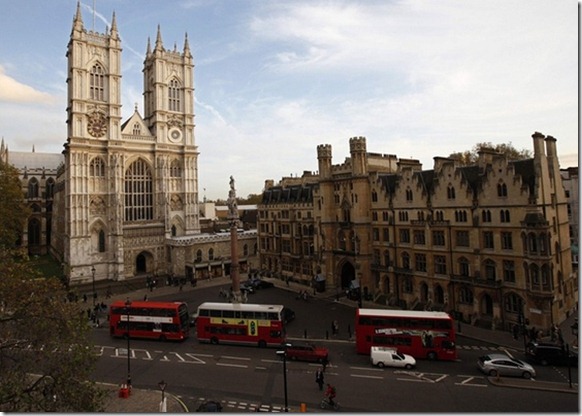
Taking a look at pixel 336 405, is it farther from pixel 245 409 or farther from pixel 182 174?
pixel 182 174

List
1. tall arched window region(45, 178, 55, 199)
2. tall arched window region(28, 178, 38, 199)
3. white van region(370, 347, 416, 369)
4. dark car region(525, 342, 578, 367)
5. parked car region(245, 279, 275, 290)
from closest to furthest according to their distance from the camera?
dark car region(525, 342, 578, 367) → white van region(370, 347, 416, 369) → parked car region(245, 279, 275, 290) → tall arched window region(28, 178, 38, 199) → tall arched window region(45, 178, 55, 199)

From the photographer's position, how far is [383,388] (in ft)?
71.3

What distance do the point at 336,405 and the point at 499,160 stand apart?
909 inches

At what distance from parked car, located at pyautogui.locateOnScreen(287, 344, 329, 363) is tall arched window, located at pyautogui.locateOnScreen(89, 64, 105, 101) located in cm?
5233

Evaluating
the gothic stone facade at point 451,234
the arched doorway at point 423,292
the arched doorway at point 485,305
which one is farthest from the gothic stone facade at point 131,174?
the arched doorway at point 485,305

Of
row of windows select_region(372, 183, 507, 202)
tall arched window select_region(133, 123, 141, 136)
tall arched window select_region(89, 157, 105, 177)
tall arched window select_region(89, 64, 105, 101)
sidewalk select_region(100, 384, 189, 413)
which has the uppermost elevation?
tall arched window select_region(89, 64, 105, 101)

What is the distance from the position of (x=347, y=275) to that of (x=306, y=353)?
2138cm

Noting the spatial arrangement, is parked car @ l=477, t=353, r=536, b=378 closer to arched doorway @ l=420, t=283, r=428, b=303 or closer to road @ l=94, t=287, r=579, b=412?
road @ l=94, t=287, r=579, b=412

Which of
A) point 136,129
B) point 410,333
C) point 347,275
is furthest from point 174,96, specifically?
point 410,333

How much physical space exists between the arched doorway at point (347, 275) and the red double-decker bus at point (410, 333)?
19.0 m

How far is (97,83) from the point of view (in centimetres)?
6203

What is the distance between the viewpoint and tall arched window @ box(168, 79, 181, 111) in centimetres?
6881

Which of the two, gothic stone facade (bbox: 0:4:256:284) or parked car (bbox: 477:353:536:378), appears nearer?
parked car (bbox: 477:353:536:378)

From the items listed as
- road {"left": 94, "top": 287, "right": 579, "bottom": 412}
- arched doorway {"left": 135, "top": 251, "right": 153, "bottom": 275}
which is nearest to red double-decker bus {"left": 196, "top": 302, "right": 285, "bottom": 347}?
road {"left": 94, "top": 287, "right": 579, "bottom": 412}
